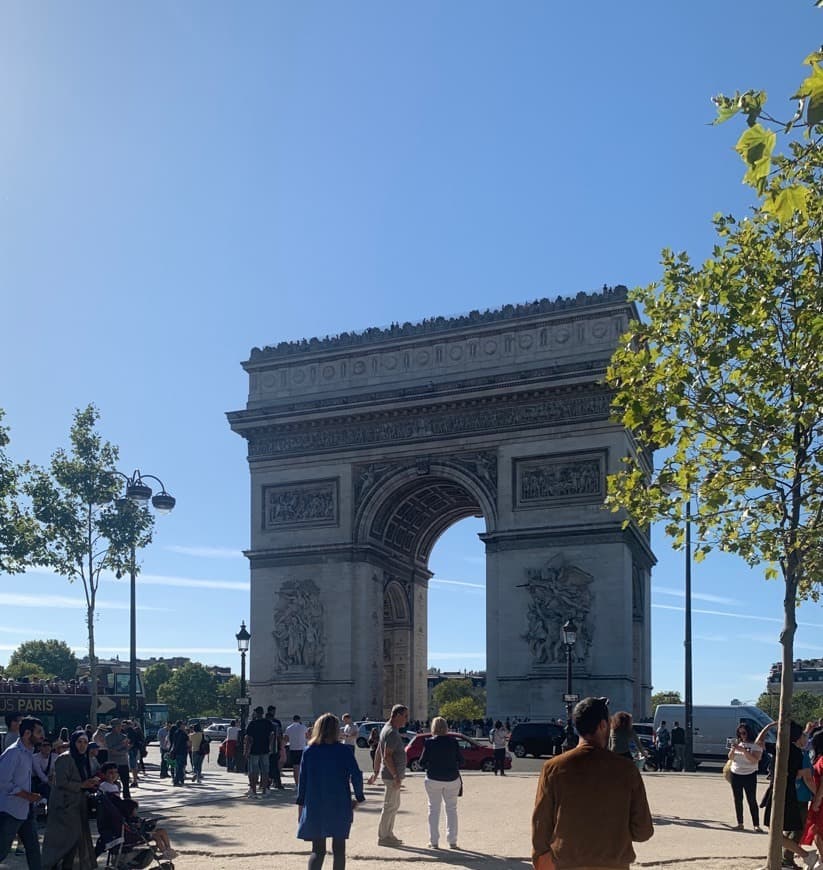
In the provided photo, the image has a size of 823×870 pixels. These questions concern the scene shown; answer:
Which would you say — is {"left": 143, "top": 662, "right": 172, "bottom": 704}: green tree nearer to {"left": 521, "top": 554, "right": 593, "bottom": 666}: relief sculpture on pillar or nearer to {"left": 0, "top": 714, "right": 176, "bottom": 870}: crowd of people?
{"left": 521, "top": 554, "right": 593, "bottom": 666}: relief sculpture on pillar

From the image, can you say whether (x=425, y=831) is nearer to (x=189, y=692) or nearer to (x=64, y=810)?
(x=64, y=810)

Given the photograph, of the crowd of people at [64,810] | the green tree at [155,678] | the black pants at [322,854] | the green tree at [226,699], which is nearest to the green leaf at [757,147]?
the black pants at [322,854]

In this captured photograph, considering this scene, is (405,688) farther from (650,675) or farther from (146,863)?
(146,863)

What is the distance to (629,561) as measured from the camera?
44.9 meters

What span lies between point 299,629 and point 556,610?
36.7ft

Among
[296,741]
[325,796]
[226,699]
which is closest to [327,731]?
[325,796]

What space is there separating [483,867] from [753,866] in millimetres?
2975

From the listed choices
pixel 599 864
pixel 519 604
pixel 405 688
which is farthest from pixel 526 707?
pixel 599 864

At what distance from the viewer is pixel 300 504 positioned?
50969 mm

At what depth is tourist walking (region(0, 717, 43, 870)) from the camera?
39.6 ft

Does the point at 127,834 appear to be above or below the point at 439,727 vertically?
below

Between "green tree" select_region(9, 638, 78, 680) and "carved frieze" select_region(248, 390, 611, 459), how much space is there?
3812 inches

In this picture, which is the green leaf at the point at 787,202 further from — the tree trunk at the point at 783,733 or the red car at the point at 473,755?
the red car at the point at 473,755

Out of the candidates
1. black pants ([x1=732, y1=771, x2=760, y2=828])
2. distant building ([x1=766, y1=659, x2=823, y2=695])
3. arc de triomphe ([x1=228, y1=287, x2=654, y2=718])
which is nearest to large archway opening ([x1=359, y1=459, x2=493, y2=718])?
arc de triomphe ([x1=228, y1=287, x2=654, y2=718])
